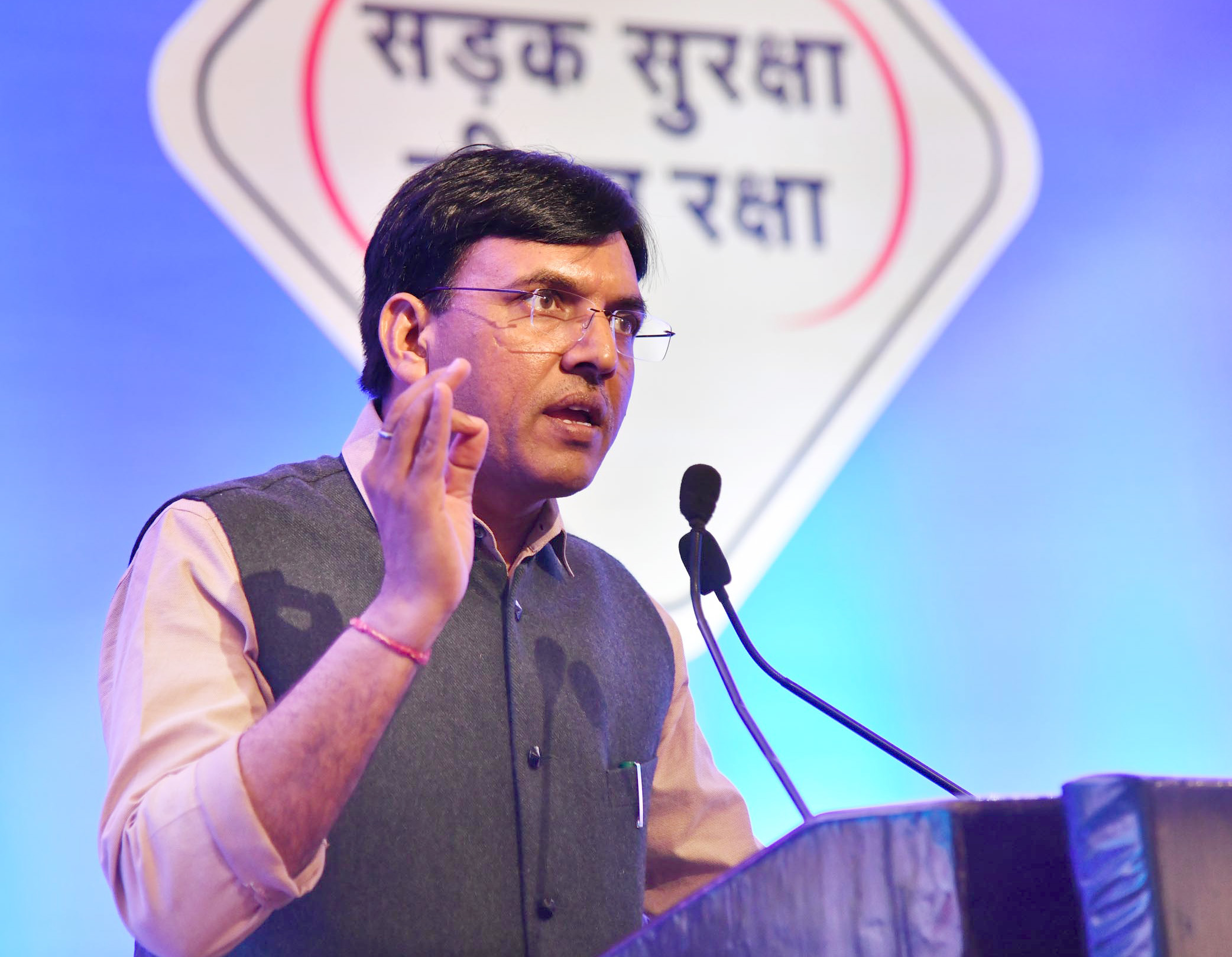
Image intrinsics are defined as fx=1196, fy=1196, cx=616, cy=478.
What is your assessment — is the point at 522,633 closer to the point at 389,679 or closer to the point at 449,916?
the point at 449,916

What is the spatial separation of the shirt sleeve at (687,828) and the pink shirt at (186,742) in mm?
375

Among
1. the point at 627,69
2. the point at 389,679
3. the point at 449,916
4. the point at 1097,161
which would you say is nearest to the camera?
the point at 389,679

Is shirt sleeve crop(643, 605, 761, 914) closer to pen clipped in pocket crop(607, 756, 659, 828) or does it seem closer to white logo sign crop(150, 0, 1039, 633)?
pen clipped in pocket crop(607, 756, 659, 828)

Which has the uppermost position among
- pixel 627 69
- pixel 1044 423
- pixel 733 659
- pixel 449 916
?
pixel 627 69

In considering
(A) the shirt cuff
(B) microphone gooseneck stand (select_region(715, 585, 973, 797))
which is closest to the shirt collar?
(B) microphone gooseneck stand (select_region(715, 585, 973, 797))

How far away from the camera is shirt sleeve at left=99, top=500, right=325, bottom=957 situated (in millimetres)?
968

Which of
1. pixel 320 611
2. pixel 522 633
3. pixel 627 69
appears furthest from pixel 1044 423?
pixel 320 611

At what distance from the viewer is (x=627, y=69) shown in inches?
88.6

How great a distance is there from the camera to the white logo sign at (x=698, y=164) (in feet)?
6.63

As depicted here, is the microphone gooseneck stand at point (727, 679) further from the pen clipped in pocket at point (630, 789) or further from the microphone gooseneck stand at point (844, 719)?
the pen clipped in pocket at point (630, 789)

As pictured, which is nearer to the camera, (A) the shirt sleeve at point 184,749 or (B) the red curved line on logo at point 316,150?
(A) the shirt sleeve at point 184,749

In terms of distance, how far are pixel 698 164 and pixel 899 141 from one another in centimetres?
41

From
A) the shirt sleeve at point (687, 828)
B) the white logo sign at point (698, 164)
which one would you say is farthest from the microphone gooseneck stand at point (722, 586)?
the white logo sign at point (698, 164)

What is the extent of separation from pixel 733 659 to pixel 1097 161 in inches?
50.2
